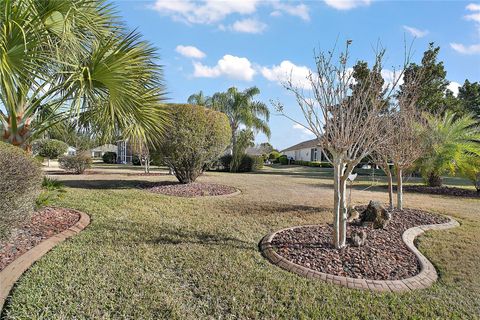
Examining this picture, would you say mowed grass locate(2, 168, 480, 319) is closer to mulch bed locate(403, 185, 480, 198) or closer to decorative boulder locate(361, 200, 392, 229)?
decorative boulder locate(361, 200, 392, 229)

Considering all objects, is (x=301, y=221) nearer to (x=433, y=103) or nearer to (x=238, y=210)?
(x=238, y=210)

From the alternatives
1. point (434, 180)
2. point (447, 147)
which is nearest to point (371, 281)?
point (447, 147)

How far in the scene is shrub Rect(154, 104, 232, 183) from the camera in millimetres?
9938

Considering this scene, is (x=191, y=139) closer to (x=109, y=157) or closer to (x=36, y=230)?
(x=36, y=230)

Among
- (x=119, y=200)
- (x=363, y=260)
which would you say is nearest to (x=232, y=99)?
(x=119, y=200)

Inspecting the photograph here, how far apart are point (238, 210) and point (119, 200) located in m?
2.99

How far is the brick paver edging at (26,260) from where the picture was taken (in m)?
3.32

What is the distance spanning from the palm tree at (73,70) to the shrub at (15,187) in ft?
2.66

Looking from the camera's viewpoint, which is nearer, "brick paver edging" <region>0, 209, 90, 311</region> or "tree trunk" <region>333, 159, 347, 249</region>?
"brick paver edging" <region>0, 209, 90, 311</region>

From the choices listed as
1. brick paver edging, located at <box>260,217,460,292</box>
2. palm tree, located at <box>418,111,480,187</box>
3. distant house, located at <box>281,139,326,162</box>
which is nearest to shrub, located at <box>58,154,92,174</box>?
brick paver edging, located at <box>260,217,460,292</box>

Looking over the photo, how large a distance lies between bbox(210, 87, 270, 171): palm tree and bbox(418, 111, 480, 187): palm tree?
52.0 ft

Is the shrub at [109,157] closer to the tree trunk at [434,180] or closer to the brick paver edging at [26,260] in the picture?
the tree trunk at [434,180]

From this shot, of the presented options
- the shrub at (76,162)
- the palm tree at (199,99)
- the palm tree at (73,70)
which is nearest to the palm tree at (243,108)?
the palm tree at (199,99)

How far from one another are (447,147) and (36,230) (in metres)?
13.5
